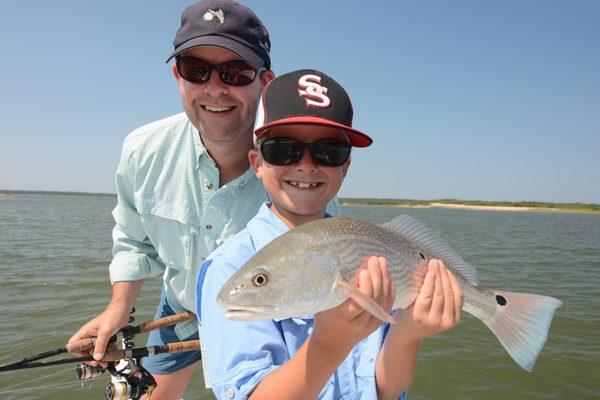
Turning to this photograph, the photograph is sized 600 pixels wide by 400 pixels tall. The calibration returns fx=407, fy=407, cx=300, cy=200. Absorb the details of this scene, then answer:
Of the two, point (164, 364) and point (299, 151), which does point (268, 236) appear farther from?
point (164, 364)

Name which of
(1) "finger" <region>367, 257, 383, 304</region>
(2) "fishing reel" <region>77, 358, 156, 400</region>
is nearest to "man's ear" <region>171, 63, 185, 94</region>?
(1) "finger" <region>367, 257, 383, 304</region>

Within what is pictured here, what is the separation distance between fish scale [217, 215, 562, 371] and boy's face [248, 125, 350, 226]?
0.47 m

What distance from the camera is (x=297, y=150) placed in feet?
7.56

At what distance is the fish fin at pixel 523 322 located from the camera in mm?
2156

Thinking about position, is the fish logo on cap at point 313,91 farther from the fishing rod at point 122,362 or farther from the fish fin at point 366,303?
the fishing rod at point 122,362

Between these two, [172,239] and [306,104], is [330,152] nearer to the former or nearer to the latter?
[306,104]

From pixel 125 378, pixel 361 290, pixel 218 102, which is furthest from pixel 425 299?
pixel 125 378

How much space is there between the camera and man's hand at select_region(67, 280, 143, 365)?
139 inches

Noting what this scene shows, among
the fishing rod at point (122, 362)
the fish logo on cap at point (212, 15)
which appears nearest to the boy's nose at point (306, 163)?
the fish logo on cap at point (212, 15)

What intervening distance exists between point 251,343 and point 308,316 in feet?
1.35

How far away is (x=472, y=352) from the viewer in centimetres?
712

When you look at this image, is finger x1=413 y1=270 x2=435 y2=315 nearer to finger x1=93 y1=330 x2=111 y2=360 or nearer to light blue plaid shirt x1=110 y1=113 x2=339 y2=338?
light blue plaid shirt x1=110 y1=113 x2=339 y2=338

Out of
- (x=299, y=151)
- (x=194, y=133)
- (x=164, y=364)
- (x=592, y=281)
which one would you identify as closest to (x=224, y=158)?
(x=194, y=133)

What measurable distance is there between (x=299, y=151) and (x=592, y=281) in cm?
1380
